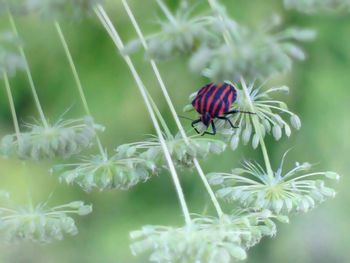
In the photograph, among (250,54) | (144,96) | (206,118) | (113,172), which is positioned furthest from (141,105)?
(250,54)

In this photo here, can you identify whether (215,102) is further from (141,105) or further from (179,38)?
(141,105)

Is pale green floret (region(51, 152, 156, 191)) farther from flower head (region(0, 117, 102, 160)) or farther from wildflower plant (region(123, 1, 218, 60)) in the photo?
wildflower plant (region(123, 1, 218, 60))

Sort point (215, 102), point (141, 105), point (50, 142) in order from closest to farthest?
1. point (50, 142)
2. point (215, 102)
3. point (141, 105)

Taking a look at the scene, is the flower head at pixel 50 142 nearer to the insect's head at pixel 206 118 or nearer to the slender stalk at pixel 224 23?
the insect's head at pixel 206 118

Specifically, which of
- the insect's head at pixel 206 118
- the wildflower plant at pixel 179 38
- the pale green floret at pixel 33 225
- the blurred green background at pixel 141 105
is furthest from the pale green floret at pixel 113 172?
the blurred green background at pixel 141 105

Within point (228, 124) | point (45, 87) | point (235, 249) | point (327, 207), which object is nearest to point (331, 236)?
point (327, 207)

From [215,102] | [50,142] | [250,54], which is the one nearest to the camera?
[250,54]

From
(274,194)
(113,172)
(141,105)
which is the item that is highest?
(141,105)
